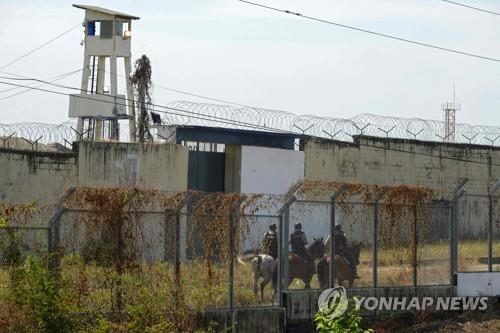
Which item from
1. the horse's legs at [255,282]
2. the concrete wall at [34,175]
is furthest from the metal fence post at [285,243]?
the concrete wall at [34,175]

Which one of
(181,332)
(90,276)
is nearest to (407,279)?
(181,332)

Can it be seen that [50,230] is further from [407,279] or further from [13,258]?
[407,279]

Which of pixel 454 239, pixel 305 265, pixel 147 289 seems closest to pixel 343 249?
pixel 305 265

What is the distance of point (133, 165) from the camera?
27234mm

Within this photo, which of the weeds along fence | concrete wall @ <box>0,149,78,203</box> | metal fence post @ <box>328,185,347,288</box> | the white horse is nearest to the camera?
the weeds along fence

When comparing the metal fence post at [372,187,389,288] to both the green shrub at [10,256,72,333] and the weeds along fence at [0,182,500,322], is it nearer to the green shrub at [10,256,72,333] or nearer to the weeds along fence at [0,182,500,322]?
the weeds along fence at [0,182,500,322]

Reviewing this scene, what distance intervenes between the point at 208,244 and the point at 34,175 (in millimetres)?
10850

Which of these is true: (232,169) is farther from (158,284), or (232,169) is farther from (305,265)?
(158,284)

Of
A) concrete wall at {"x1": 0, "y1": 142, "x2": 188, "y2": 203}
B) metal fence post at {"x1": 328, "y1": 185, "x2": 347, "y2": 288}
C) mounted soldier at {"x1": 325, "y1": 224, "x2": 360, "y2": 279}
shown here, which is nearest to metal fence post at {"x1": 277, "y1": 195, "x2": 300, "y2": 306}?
metal fence post at {"x1": 328, "y1": 185, "x2": 347, "y2": 288}

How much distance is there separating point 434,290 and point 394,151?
43.4 ft

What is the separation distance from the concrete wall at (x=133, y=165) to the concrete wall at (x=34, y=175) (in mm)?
397

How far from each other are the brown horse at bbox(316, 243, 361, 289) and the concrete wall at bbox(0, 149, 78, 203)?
973 cm

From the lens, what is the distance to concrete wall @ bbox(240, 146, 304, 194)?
98.3 feet

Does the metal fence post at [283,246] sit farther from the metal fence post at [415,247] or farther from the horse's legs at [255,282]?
the metal fence post at [415,247]
